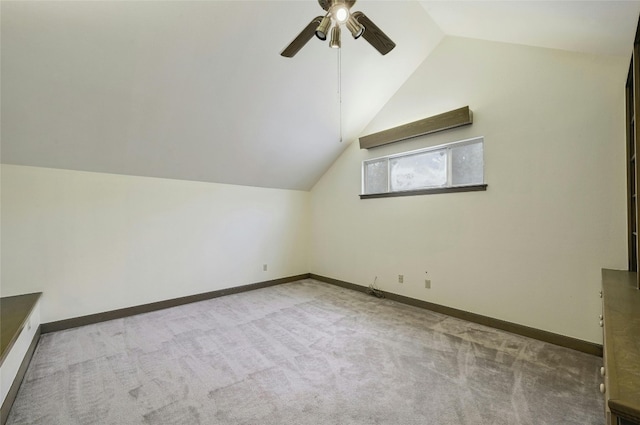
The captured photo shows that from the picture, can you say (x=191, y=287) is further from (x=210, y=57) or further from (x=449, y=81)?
(x=449, y=81)

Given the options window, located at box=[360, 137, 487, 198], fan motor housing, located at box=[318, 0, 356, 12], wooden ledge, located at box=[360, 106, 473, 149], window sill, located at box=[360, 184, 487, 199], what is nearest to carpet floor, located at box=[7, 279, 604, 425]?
window sill, located at box=[360, 184, 487, 199]

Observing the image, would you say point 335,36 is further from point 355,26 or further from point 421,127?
point 421,127

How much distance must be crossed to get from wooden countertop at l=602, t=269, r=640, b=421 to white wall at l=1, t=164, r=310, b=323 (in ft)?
13.7

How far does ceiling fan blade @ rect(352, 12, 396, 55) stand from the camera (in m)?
1.89

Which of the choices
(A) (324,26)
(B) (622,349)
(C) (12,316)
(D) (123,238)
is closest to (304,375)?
(B) (622,349)

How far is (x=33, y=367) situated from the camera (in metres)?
2.23

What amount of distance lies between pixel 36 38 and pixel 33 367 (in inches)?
101

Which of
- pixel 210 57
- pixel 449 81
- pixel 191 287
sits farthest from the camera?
pixel 191 287

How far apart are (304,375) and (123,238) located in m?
2.83

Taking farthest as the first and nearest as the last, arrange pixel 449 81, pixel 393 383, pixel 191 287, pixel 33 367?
pixel 191 287, pixel 449 81, pixel 33 367, pixel 393 383

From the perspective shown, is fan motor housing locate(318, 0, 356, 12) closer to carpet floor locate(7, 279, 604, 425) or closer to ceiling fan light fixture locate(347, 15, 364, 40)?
ceiling fan light fixture locate(347, 15, 364, 40)

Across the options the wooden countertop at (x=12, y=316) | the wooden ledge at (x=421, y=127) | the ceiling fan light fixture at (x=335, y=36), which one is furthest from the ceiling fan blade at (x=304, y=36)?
the wooden countertop at (x=12, y=316)

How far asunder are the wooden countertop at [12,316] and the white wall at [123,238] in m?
0.20

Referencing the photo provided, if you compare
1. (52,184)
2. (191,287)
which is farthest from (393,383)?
(52,184)
